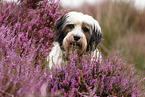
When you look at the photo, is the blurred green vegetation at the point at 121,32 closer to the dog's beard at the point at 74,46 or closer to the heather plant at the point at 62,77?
the dog's beard at the point at 74,46

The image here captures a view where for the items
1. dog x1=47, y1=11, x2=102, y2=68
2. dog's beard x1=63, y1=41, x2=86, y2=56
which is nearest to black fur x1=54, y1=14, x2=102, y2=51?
dog x1=47, y1=11, x2=102, y2=68

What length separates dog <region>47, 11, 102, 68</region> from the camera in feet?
11.4

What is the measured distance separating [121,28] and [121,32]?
16 cm

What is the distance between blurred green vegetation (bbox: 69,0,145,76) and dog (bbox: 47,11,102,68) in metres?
2.60

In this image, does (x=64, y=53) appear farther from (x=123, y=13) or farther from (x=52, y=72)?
(x=123, y=13)

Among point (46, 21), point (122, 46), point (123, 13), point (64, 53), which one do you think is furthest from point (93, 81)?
point (123, 13)

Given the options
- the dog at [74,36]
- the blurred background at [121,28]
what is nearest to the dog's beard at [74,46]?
the dog at [74,36]

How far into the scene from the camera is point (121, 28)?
7.23 meters

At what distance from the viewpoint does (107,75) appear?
9.71 feet

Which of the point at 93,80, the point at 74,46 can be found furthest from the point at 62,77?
the point at 74,46

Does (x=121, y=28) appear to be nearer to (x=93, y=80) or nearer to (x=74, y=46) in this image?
(x=74, y=46)

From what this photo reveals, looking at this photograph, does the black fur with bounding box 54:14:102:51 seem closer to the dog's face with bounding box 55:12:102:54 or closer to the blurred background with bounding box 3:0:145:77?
the dog's face with bounding box 55:12:102:54

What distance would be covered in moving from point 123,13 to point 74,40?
15.4 feet

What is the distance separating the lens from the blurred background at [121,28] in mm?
6480
